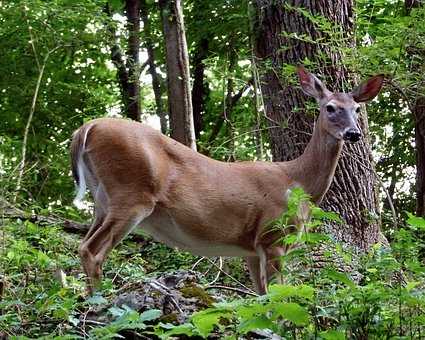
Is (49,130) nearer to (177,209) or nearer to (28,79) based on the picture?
(28,79)

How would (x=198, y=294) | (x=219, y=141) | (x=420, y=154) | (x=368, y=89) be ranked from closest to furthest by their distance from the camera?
(x=198, y=294)
(x=368, y=89)
(x=420, y=154)
(x=219, y=141)

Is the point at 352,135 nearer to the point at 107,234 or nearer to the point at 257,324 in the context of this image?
the point at 107,234

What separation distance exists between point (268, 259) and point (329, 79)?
2.21 metres

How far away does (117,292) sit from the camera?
5.08m

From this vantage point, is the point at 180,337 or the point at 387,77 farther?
the point at 387,77

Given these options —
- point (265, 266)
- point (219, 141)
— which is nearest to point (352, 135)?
point (265, 266)

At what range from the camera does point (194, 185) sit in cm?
630

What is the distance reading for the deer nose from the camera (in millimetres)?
6449

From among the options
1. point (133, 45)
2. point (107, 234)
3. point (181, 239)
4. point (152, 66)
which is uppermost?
point (133, 45)

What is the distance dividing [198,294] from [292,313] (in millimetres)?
1791

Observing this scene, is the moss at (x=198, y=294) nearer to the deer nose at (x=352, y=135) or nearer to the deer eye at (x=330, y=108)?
the deer nose at (x=352, y=135)

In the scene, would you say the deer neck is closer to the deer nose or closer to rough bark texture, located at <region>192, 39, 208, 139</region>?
the deer nose

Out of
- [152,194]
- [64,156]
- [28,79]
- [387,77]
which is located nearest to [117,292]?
[152,194]

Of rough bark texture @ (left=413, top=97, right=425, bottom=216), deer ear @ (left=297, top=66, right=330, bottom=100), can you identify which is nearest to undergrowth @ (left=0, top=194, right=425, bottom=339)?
deer ear @ (left=297, top=66, right=330, bottom=100)
